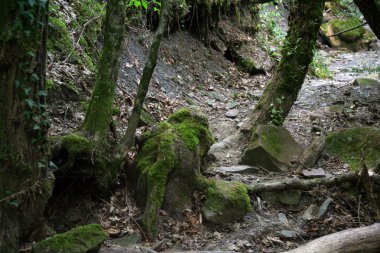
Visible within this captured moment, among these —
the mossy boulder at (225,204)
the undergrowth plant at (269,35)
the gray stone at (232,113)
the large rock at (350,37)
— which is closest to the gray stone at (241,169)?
the mossy boulder at (225,204)

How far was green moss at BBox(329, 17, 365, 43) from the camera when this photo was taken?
1922 centimetres

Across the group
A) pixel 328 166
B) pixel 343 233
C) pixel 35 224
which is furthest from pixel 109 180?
pixel 328 166

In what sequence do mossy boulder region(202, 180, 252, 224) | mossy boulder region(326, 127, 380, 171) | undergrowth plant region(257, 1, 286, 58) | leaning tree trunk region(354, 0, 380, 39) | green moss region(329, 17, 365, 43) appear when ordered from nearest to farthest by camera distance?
mossy boulder region(202, 180, 252, 224) < mossy boulder region(326, 127, 380, 171) < leaning tree trunk region(354, 0, 380, 39) < undergrowth plant region(257, 1, 286, 58) < green moss region(329, 17, 365, 43)

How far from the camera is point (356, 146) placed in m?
5.86

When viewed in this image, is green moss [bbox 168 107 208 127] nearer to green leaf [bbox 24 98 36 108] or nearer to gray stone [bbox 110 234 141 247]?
gray stone [bbox 110 234 141 247]

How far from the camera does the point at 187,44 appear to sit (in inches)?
413

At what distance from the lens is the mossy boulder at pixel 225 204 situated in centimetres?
471

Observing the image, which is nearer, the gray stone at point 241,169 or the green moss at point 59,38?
the gray stone at point 241,169

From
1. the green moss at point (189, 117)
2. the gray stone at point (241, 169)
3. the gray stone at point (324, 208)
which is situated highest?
the green moss at point (189, 117)

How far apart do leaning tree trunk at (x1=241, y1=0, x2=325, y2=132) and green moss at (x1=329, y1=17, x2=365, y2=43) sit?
43.3ft

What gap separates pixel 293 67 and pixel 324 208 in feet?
9.38

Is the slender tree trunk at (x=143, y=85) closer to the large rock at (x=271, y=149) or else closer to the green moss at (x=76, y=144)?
the green moss at (x=76, y=144)

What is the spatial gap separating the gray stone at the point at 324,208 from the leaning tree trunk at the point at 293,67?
7.11 feet

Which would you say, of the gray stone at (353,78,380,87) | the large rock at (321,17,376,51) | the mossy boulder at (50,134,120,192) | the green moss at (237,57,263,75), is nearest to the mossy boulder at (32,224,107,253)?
the mossy boulder at (50,134,120,192)
